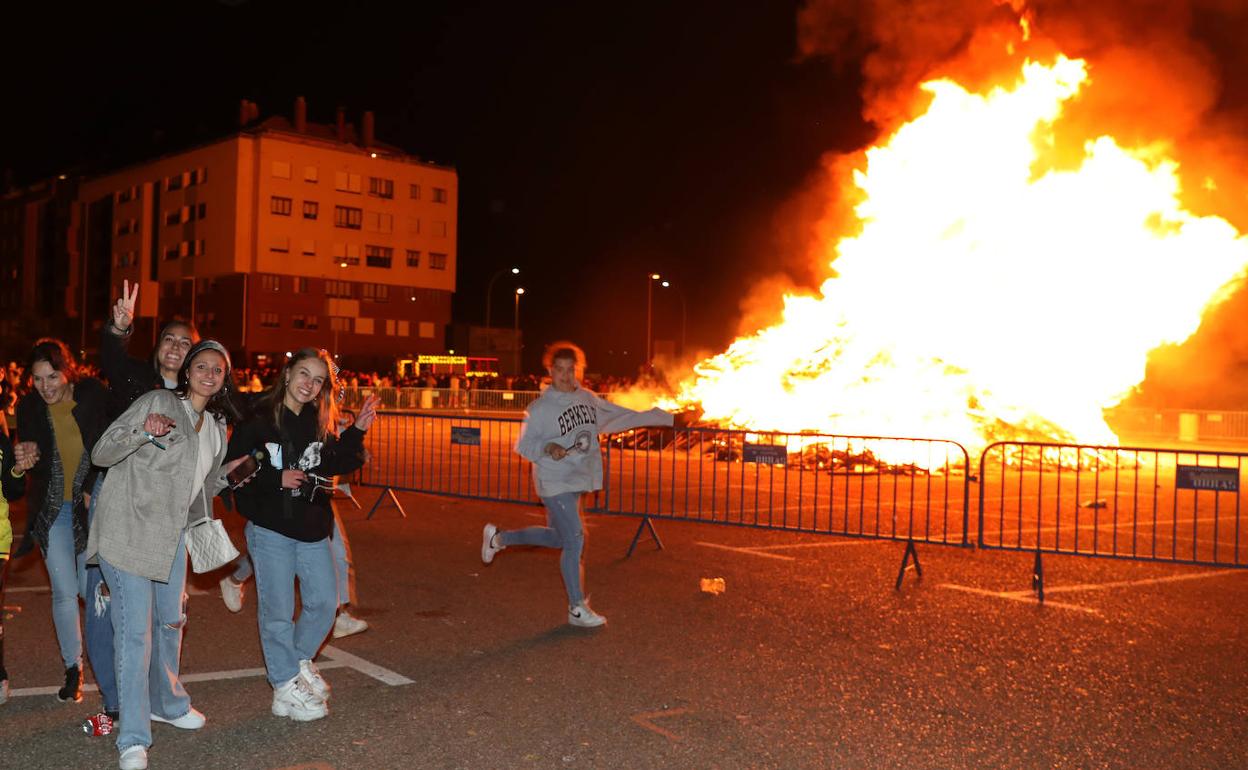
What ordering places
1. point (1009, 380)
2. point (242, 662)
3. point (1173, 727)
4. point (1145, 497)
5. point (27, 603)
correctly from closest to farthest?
point (1173, 727)
point (242, 662)
point (27, 603)
point (1145, 497)
point (1009, 380)

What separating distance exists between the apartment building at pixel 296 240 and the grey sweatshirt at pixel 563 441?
58.8m

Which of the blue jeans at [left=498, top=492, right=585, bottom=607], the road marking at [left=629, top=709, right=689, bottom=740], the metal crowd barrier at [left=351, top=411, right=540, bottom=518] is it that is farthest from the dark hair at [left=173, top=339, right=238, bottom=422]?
the metal crowd barrier at [left=351, top=411, right=540, bottom=518]

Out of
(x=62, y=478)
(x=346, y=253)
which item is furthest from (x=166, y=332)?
(x=346, y=253)

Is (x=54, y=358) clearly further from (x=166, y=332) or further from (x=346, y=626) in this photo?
(x=346, y=626)

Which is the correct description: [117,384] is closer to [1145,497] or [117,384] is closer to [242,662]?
[242,662]

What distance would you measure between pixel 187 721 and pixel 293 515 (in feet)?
3.42

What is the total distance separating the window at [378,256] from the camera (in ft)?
228

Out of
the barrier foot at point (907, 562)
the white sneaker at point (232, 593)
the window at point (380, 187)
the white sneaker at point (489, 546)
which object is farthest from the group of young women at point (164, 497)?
the window at point (380, 187)

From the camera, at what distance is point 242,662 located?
6004 mm

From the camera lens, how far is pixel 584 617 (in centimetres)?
693

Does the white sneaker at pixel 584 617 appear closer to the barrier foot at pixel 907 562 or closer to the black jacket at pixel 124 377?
the barrier foot at pixel 907 562

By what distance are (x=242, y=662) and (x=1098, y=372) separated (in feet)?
63.8

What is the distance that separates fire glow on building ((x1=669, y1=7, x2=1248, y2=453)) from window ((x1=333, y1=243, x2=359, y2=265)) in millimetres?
51345

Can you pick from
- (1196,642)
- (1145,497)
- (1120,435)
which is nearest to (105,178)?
(1120,435)
